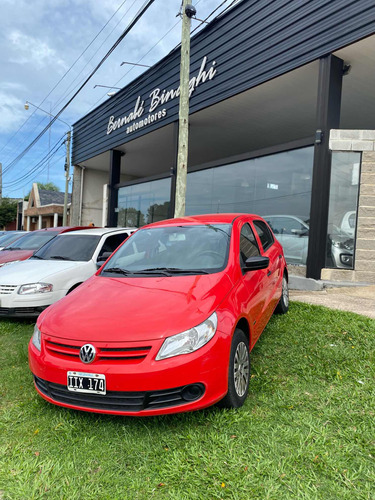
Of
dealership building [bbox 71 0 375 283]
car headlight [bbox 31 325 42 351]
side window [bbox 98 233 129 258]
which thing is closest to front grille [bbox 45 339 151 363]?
car headlight [bbox 31 325 42 351]

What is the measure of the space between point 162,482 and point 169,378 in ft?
1.85

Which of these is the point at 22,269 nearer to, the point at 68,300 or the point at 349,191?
the point at 68,300

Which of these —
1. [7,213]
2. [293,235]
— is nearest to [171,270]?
[293,235]

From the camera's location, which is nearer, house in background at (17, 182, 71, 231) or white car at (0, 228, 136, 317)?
white car at (0, 228, 136, 317)

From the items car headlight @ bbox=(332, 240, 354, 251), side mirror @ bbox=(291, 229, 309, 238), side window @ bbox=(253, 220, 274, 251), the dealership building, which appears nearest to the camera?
side window @ bbox=(253, 220, 274, 251)

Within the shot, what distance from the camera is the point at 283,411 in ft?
9.10

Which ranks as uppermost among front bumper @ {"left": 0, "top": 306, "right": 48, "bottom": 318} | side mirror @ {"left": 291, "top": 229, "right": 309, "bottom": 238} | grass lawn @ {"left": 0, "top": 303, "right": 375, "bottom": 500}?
side mirror @ {"left": 291, "top": 229, "right": 309, "bottom": 238}

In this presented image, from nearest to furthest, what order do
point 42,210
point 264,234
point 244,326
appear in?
point 244,326
point 264,234
point 42,210

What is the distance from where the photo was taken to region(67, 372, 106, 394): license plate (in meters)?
2.38

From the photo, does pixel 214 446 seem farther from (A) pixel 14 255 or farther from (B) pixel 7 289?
(A) pixel 14 255

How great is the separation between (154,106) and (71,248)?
27.7 feet

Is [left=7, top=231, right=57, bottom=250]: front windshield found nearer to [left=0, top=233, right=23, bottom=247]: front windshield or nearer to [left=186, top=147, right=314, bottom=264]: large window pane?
[left=0, top=233, right=23, bottom=247]: front windshield

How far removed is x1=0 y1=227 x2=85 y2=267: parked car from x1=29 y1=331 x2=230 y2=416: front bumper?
5.24 metres

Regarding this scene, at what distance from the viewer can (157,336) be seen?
7.89 ft
